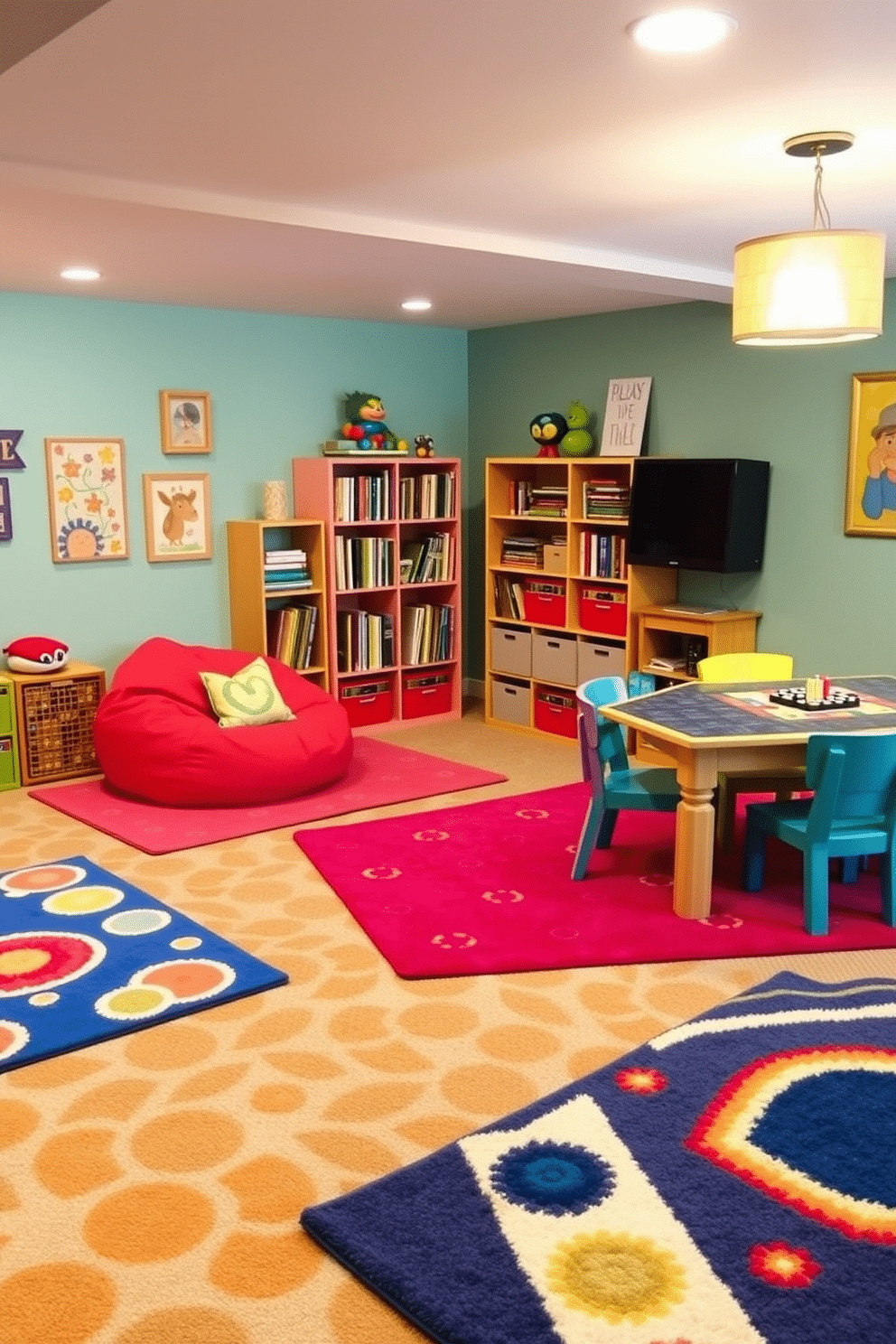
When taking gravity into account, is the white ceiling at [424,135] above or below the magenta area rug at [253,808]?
above

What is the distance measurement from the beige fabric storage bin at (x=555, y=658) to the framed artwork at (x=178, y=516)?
1.95 meters

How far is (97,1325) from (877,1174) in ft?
5.39

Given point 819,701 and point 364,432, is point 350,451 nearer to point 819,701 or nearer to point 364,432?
point 364,432

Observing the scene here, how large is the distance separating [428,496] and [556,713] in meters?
1.48

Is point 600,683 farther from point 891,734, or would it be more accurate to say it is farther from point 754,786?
point 891,734

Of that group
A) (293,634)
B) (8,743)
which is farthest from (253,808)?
(293,634)

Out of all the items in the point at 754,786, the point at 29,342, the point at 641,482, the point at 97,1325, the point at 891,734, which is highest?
the point at 29,342

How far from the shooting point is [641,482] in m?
6.27

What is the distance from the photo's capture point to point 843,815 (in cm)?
402

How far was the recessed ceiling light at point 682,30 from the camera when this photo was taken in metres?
2.38

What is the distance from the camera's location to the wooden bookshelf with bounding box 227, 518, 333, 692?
659 centimetres

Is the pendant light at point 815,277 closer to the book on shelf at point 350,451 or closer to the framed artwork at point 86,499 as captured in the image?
the book on shelf at point 350,451

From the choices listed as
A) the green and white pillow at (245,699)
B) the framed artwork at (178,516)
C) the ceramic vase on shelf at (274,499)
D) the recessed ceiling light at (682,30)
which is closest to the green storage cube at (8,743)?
the green and white pillow at (245,699)

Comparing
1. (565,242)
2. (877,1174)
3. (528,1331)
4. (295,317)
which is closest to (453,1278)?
(528,1331)
